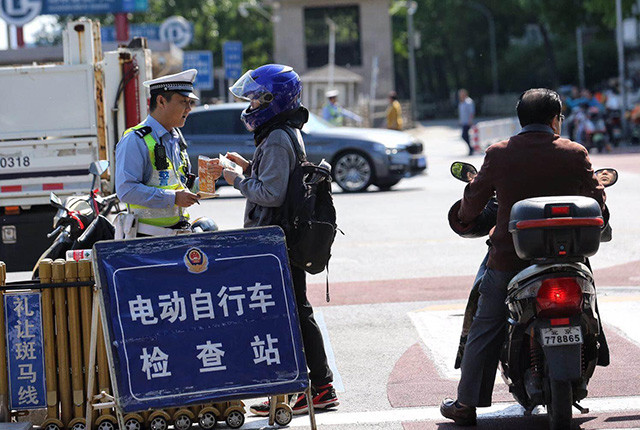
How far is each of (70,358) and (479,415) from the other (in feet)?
7.15

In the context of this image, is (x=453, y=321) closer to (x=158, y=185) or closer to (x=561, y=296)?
(x=158, y=185)

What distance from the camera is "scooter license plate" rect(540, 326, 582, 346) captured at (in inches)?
198

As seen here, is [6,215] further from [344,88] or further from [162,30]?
[344,88]

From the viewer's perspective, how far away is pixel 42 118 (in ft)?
35.4

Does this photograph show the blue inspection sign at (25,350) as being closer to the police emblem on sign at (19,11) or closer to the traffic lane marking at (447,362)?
the traffic lane marking at (447,362)

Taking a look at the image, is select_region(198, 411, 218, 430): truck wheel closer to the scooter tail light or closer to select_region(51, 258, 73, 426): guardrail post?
select_region(51, 258, 73, 426): guardrail post

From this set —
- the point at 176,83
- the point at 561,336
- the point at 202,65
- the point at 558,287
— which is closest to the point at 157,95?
the point at 176,83

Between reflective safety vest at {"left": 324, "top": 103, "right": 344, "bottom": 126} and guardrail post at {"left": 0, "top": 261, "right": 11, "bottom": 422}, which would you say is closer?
guardrail post at {"left": 0, "top": 261, "right": 11, "bottom": 422}

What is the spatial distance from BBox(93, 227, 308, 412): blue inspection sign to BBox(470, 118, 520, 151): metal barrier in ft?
82.5

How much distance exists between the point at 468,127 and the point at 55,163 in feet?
71.3

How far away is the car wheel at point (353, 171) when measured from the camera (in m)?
20.1

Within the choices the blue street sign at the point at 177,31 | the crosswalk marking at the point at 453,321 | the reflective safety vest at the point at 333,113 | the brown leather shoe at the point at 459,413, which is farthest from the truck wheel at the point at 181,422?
the blue street sign at the point at 177,31

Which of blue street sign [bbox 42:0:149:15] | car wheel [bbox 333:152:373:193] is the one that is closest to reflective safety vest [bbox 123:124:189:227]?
car wheel [bbox 333:152:373:193]

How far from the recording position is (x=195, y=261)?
5254mm
